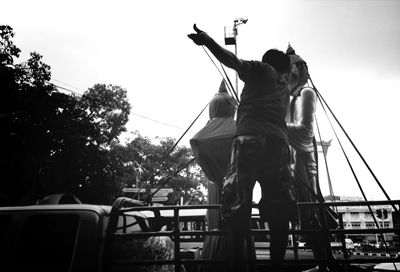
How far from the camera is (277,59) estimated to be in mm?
2787

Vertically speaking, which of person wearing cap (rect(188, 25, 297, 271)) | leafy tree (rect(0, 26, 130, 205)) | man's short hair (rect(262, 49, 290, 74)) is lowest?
person wearing cap (rect(188, 25, 297, 271))

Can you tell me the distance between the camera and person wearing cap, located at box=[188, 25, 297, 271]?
2162 mm

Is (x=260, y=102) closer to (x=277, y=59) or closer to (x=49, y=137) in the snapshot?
(x=277, y=59)

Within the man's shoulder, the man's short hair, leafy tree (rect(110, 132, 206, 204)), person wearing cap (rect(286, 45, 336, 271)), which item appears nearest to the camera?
the man's short hair

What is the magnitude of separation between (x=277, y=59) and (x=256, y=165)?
117cm

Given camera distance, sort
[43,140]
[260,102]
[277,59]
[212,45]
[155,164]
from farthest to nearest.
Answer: [155,164] → [43,140] → [277,59] → [260,102] → [212,45]

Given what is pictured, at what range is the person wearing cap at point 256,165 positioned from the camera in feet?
7.09

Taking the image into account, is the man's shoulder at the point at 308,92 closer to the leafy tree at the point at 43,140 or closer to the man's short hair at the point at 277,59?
the man's short hair at the point at 277,59

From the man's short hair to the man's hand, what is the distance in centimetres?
93

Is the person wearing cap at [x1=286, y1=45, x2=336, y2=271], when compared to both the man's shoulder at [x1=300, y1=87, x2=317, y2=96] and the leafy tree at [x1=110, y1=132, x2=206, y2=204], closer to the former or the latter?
the man's shoulder at [x1=300, y1=87, x2=317, y2=96]

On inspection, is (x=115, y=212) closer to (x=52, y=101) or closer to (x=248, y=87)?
(x=248, y=87)

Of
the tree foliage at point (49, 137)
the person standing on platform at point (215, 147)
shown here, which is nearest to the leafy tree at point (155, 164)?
the tree foliage at point (49, 137)

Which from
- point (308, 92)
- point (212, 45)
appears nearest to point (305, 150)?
point (308, 92)

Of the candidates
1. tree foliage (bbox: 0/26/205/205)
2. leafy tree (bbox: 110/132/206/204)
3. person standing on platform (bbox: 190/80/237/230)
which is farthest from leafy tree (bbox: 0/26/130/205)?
person standing on platform (bbox: 190/80/237/230)
